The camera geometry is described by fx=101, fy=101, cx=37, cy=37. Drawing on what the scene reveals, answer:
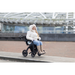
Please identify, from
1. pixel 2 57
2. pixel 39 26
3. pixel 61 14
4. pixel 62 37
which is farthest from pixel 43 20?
pixel 2 57

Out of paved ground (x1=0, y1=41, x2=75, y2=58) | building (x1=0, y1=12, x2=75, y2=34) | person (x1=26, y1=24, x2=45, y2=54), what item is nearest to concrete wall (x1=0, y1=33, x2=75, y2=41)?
building (x1=0, y1=12, x2=75, y2=34)

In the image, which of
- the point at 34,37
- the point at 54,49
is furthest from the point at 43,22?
the point at 34,37

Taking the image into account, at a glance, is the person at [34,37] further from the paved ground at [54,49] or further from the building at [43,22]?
the building at [43,22]

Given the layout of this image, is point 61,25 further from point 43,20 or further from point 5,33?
point 5,33

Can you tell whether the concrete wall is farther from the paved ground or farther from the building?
the paved ground

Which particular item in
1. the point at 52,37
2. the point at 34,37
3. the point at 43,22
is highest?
the point at 43,22

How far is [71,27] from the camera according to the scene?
23547mm

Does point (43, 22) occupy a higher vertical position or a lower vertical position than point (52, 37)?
higher

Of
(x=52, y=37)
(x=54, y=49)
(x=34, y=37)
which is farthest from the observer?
(x=52, y=37)

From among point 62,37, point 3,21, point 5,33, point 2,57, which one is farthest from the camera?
point 3,21

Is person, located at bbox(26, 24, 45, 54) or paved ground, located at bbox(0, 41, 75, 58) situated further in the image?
paved ground, located at bbox(0, 41, 75, 58)

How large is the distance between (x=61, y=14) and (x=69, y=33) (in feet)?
34.3

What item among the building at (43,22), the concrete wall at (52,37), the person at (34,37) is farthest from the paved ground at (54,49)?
the building at (43,22)

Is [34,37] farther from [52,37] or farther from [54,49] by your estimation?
[52,37]
